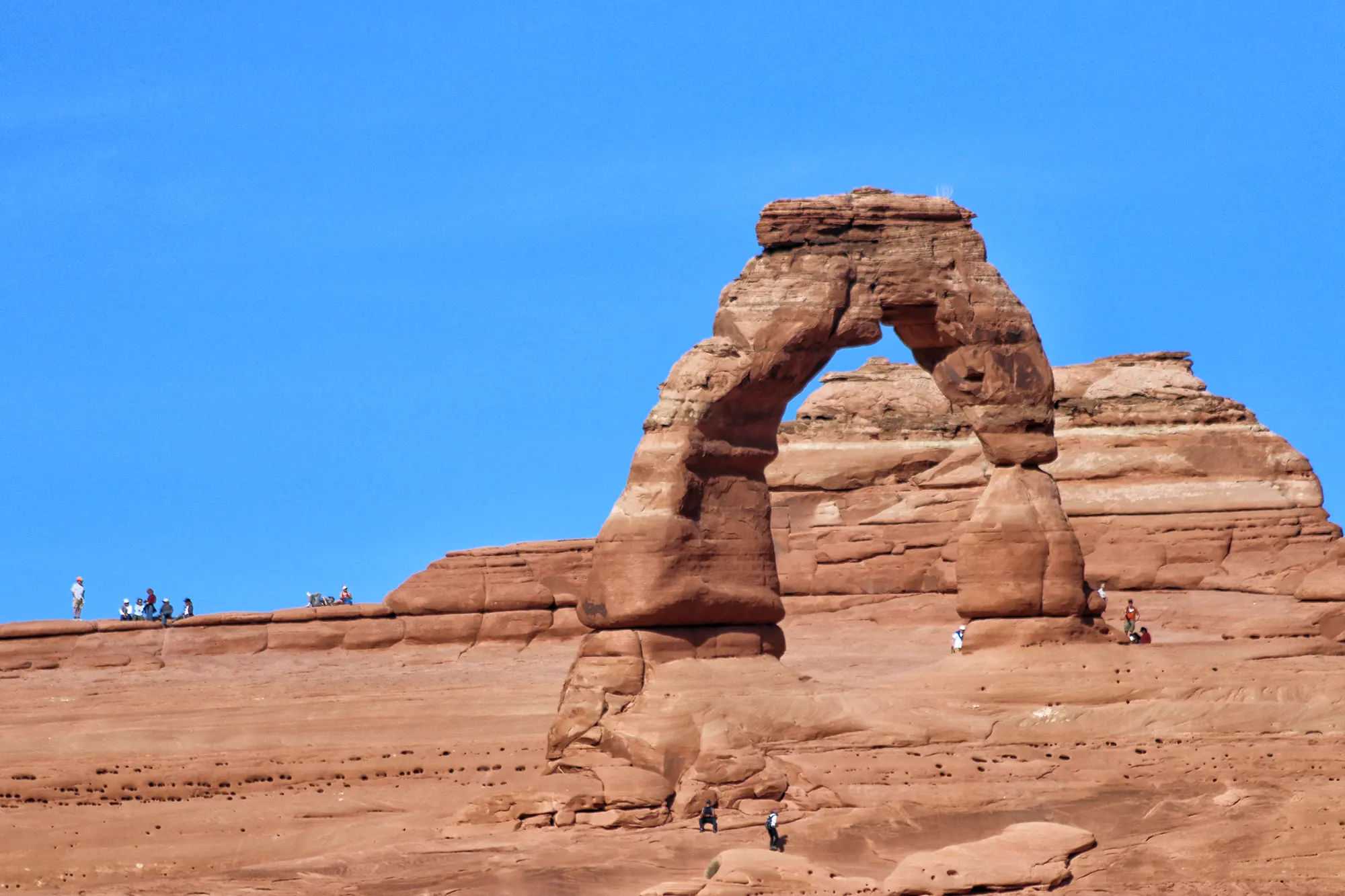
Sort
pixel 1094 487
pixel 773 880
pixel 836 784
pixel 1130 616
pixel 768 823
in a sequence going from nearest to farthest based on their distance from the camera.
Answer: pixel 773 880 → pixel 768 823 → pixel 836 784 → pixel 1130 616 → pixel 1094 487

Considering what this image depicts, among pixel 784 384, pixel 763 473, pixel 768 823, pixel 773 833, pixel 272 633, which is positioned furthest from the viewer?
pixel 272 633

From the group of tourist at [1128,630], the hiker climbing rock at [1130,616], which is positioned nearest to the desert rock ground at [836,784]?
the group of tourist at [1128,630]

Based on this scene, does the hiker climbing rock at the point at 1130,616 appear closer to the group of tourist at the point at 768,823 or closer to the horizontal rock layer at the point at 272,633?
the horizontal rock layer at the point at 272,633

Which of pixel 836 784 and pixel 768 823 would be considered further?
pixel 836 784

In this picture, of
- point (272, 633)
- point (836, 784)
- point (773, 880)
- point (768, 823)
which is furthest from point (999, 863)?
point (272, 633)

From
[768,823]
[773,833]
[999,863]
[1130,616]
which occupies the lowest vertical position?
[999,863]

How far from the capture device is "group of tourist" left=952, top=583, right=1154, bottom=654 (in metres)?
35.3

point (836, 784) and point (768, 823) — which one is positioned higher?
point (836, 784)

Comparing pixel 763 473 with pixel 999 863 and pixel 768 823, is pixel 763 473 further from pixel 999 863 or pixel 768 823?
pixel 999 863

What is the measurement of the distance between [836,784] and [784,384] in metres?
5.61

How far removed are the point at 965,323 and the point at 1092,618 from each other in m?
Answer: 4.49

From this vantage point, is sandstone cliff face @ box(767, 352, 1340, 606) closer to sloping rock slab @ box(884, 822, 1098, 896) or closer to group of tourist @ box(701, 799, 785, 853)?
sloping rock slab @ box(884, 822, 1098, 896)

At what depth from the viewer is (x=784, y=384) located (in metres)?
30.3

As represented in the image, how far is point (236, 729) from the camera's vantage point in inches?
1416
